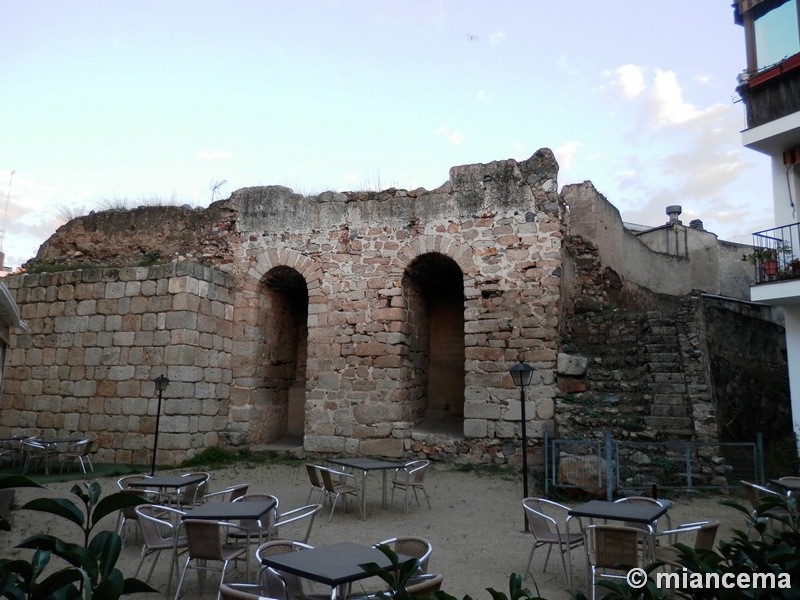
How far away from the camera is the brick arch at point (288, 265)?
11633mm

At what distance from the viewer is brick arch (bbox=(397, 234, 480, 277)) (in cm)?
1084

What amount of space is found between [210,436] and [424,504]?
4.83 metres

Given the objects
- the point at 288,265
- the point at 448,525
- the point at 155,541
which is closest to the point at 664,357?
the point at 448,525

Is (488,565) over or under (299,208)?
under

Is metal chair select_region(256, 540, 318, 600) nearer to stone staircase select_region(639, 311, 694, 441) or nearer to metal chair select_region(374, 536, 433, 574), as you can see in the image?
metal chair select_region(374, 536, 433, 574)

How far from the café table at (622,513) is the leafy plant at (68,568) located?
363 centimetres

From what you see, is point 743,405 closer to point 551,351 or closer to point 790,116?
point 551,351

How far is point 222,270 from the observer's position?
12.0 metres

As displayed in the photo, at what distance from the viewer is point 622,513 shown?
15.8 ft

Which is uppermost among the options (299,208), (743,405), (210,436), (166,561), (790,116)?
(790,116)

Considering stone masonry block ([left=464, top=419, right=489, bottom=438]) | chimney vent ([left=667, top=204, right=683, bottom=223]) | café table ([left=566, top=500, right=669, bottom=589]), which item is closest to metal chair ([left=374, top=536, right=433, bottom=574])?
café table ([left=566, top=500, right=669, bottom=589])

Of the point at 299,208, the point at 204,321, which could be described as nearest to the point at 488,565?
the point at 204,321

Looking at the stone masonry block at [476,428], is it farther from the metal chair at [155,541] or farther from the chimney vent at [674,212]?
the chimney vent at [674,212]

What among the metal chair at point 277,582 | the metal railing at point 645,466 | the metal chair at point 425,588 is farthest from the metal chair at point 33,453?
the metal chair at point 425,588
